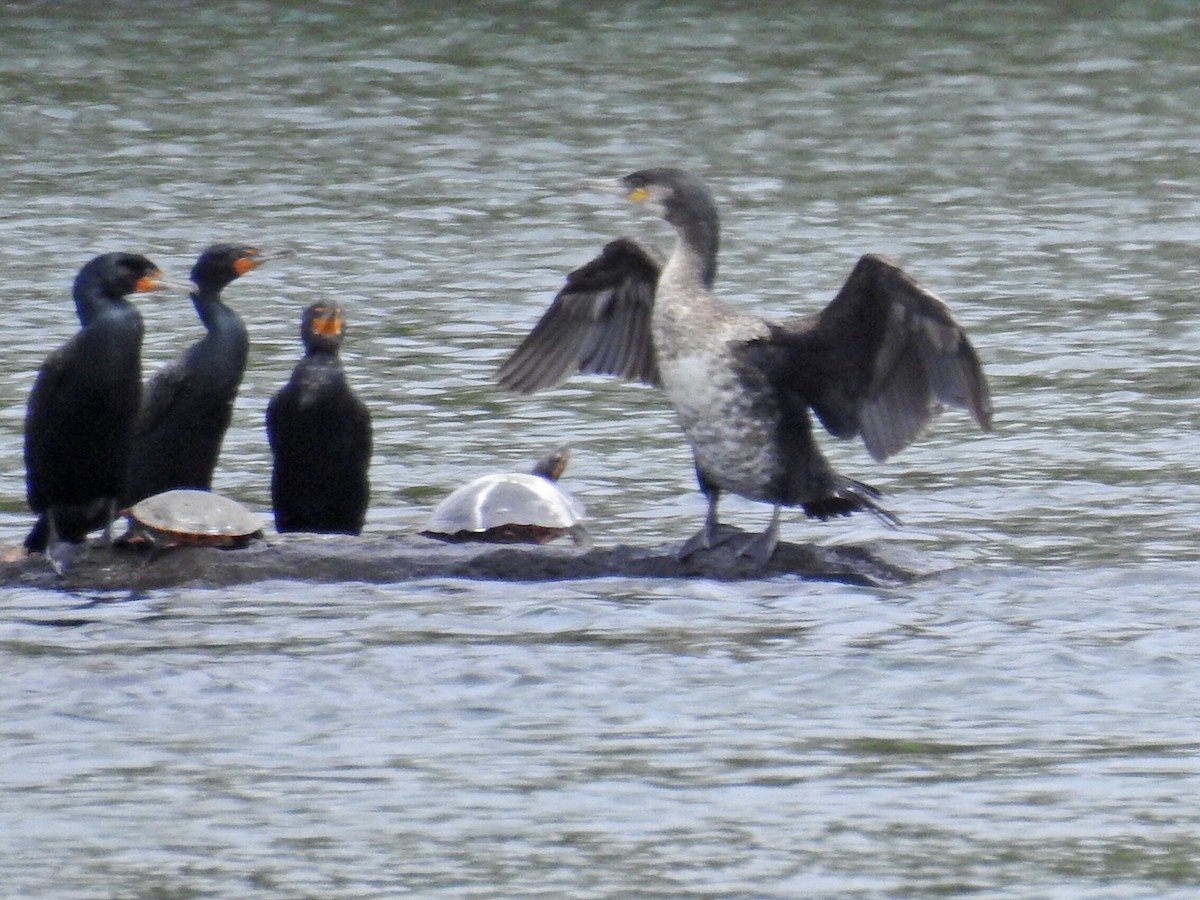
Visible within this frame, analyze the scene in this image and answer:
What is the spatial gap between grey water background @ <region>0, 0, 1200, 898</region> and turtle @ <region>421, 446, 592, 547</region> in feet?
1.50

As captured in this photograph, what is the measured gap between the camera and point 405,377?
12.5 metres

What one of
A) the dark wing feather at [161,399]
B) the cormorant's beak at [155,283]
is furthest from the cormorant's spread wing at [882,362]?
the dark wing feather at [161,399]

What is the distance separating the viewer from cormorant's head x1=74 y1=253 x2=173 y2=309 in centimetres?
852

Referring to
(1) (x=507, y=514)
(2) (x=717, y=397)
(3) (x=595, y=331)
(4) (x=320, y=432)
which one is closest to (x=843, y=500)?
(2) (x=717, y=397)

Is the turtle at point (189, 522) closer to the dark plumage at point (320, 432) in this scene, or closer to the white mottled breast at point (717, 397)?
the dark plumage at point (320, 432)

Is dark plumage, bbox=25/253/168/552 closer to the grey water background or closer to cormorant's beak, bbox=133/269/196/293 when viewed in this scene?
cormorant's beak, bbox=133/269/196/293

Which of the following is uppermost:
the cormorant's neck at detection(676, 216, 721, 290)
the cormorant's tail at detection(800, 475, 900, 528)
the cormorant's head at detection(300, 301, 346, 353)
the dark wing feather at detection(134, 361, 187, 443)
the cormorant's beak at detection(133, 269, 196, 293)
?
the cormorant's neck at detection(676, 216, 721, 290)

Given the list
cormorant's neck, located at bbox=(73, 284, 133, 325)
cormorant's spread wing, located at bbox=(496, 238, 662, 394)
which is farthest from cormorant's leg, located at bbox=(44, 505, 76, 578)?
cormorant's spread wing, located at bbox=(496, 238, 662, 394)

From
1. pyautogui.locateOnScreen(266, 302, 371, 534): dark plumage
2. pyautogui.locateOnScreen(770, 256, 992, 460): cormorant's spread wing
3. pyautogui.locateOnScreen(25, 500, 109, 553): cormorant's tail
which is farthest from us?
pyautogui.locateOnScreen(266, 302, 371, 534): dark plumage

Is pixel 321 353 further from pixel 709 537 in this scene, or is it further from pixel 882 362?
pixel 882 362

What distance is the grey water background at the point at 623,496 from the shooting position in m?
5.92

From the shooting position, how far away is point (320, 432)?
8.78 meters

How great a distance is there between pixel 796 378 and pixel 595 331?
1125 mm

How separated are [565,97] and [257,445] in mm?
9560
